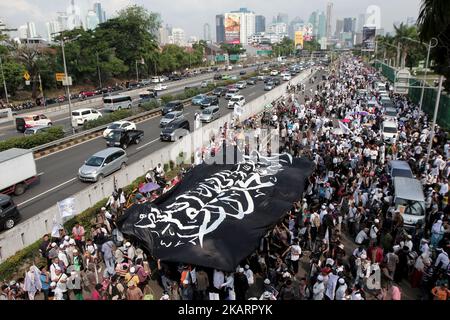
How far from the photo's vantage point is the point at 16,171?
1903cm

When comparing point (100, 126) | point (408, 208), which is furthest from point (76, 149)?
point (408, 208)

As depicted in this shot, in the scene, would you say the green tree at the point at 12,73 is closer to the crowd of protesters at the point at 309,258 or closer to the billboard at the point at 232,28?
the crowd of protesters at the point at 309,258

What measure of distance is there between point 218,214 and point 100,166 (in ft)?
36.6

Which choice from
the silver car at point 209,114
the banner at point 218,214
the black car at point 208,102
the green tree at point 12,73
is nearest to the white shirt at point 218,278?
the banner at point 218,214

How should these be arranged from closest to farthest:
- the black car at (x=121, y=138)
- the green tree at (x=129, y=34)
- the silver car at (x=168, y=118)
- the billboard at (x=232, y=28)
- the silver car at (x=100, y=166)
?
1. the silver car at (x=100, y=166)
2. the black car at (x=121, y=138)
3. the silver car at (x=168, y=118)
4. the green tree at (x=129, y=34)
5. the billboard at (x=232, y=28)

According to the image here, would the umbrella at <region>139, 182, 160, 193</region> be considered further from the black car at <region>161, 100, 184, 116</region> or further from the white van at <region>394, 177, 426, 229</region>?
the black car at <region>161, 100, 184, 116</region>

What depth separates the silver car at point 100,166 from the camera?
2041cm

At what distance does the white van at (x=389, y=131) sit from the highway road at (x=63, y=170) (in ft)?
53.5

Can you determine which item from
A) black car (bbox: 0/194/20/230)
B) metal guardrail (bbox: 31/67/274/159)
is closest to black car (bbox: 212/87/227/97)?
metal guardrail (bbox: 31/67/274/159)

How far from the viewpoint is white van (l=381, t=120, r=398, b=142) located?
2416cm

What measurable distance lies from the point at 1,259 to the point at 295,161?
39.9ft

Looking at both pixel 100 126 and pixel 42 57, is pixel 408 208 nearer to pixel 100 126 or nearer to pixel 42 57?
pixel 100 126

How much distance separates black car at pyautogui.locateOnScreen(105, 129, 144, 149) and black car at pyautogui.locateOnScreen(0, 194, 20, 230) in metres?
12.2
